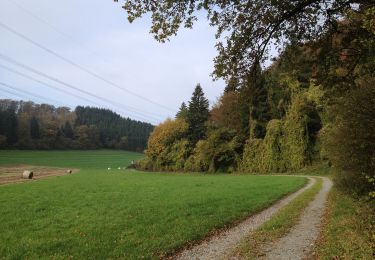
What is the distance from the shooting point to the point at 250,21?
10.8m

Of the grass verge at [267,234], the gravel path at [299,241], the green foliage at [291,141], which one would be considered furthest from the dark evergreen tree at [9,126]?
the gravel path at [299,241]

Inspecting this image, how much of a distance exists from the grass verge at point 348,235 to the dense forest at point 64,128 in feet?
366

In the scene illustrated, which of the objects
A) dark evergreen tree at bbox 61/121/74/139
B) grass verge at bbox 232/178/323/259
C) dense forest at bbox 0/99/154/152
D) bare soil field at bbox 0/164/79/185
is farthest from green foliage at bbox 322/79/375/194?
dark evergreen tree at bbox 61/121/74/139

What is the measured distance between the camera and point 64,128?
136 m

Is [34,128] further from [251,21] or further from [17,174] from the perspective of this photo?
[251,21]

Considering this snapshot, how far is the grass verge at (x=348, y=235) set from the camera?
305 inches

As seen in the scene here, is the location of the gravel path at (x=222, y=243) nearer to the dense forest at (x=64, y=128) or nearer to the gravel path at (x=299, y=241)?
Answer: the gravel path at (x=299, y=241)

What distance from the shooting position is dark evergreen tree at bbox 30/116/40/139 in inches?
4714

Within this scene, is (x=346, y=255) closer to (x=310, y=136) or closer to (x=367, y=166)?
(x=367, y=166)

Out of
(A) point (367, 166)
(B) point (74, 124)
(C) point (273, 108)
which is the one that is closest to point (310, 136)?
(C) point (273, 108)

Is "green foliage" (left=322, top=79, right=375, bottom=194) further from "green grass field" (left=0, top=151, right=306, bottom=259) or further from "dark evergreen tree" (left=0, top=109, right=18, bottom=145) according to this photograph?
"dark evergreen tree" (left=0, top=109, right=18, bottom=145)

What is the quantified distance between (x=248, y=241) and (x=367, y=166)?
6.56 m

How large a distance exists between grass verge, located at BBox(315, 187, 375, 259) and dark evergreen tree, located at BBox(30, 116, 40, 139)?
119 metres

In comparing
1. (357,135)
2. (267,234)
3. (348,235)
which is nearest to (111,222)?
(267,234)
